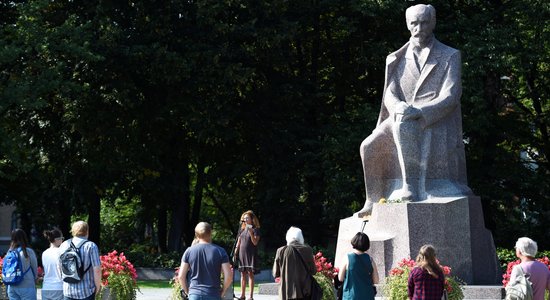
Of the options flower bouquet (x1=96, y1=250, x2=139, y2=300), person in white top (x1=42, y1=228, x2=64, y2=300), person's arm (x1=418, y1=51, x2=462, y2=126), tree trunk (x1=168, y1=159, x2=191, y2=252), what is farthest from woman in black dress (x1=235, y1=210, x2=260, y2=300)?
tree trunk (x1=168, y1=159, x2=191, y2=252)

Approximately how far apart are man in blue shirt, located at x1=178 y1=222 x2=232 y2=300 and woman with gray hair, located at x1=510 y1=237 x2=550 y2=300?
277 cm

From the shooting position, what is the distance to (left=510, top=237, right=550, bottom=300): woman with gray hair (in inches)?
401

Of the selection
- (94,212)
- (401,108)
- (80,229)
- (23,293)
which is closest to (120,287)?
(23,293)

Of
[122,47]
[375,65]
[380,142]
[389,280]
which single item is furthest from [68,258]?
[375,65]

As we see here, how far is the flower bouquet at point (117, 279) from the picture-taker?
14.2 metres

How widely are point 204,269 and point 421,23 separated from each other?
331 inches

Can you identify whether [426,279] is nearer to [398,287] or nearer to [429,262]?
[429,262]

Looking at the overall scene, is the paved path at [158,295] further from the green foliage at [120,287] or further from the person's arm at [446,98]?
the person's arm at [446,98]

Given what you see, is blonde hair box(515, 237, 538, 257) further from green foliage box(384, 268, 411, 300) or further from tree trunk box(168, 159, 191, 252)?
tree trunk box(168, 159, 191, 252)

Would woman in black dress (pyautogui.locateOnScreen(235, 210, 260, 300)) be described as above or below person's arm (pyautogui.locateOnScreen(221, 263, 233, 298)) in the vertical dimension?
above

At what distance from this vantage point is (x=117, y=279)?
564 inches

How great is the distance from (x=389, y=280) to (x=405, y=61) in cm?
463

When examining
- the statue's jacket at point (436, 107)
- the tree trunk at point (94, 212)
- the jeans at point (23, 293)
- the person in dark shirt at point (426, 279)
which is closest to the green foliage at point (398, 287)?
the statue's jacket at point (436, 107)

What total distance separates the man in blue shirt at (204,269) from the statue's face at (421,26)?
8.13 meters
